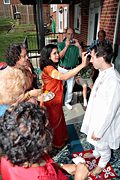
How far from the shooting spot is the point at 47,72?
2809 mm

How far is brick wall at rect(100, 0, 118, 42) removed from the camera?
4.82 metres

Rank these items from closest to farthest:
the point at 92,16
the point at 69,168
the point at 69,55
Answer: the point at 69,168 < the point at 69,55 < the point at 92,16

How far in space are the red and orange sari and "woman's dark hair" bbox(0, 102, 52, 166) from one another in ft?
5.38

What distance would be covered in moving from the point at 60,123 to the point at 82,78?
5.99ft

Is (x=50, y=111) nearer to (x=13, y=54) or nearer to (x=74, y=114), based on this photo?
(x=13, y=54)

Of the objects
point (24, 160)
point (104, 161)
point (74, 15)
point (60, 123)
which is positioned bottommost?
point (104, 161)

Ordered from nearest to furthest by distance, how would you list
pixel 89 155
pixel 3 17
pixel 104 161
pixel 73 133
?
pixel 104 161 < pixel 89 155 < pixel 73 133 < pixel 3 17

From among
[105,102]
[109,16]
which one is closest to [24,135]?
[105,102]

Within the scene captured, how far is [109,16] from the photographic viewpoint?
5098mm

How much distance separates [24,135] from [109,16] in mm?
4960

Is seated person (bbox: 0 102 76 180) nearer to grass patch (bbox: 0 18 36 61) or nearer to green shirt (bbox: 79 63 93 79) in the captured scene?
green shirt (bbox: 79 63 93 79)

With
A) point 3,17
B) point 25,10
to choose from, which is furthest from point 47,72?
point 3,17

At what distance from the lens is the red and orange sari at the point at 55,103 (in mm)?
2813

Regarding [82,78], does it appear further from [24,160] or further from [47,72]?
[24,160]
